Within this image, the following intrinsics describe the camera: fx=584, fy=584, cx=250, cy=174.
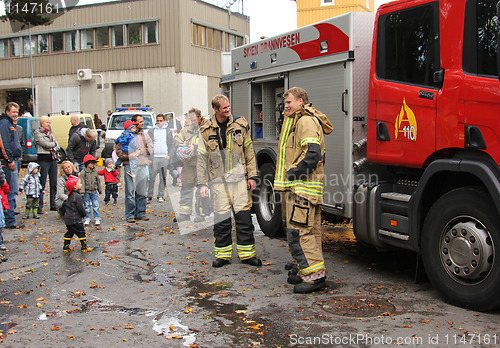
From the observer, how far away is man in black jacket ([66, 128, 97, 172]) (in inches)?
466

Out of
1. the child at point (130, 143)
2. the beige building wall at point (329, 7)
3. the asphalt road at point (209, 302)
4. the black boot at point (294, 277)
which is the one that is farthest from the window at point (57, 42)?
the black boot at point (294, 277)

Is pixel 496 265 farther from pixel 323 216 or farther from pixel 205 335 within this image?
pixel 323 216

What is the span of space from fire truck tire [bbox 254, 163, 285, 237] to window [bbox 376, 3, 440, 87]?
3.12m

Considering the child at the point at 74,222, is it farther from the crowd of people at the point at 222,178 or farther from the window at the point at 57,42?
the window at the point at 57,42

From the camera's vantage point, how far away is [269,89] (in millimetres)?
9156

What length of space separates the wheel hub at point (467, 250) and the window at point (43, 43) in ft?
134

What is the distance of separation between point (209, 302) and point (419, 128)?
8.96 ft

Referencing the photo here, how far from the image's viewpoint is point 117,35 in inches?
1559

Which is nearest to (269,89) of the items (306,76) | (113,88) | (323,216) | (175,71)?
(306,76)

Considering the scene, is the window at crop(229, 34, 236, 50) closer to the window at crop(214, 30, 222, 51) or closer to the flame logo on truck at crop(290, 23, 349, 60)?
the window at crop(214, 30, 222, 51)

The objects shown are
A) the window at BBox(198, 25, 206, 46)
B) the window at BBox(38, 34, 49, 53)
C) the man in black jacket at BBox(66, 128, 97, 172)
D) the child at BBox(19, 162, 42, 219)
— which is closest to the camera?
the child at BBox(19, 162, 42, 219)

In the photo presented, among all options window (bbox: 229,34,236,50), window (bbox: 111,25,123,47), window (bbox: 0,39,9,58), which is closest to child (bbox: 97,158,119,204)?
window (bbox: 111,25,123,47)

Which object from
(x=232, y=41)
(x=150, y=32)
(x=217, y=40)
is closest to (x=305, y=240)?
(x=150, y=32)

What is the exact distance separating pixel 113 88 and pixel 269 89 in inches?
1278
